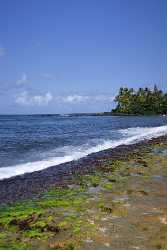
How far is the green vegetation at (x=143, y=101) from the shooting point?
155 metres

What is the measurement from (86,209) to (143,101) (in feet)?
488

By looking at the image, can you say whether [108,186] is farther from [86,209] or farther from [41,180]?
[86,209]

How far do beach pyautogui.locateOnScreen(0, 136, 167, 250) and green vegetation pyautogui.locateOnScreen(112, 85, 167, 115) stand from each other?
140702 mm

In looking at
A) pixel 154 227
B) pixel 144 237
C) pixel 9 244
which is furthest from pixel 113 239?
pixel 9 244

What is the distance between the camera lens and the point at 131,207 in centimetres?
987

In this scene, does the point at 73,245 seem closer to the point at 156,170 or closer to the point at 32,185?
the point at 32,185

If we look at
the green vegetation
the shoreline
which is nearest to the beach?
the shoreline

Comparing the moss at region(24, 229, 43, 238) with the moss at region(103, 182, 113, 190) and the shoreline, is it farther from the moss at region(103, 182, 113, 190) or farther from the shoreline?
the moss at region(103, 182, 113, 190)

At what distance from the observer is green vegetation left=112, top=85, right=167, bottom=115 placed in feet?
509

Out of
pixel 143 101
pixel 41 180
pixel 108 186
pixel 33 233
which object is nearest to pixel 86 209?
pixel 33 233

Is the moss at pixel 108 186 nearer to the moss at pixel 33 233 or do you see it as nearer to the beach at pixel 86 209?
the beach at pixel 86 209

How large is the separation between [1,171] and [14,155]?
749 centimetres

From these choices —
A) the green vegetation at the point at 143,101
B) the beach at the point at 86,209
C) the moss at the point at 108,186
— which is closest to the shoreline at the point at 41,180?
the beach at the point at 86,209

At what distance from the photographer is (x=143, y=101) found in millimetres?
155500
